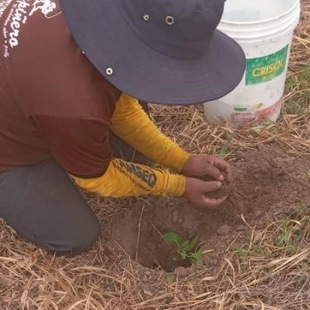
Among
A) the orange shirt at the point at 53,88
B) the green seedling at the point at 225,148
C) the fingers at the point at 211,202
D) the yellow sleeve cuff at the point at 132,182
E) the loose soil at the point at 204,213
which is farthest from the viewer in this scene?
the green seedling at the point at 225,148

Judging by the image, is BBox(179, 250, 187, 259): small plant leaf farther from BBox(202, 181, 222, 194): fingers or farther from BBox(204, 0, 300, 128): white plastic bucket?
BBox(204, 0, 300, 128): white plastic bucket

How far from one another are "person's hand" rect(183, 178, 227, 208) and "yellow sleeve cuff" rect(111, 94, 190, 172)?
0.10 m

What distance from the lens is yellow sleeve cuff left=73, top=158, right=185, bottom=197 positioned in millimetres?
1503

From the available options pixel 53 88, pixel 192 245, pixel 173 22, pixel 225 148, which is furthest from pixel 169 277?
pixel 173 22

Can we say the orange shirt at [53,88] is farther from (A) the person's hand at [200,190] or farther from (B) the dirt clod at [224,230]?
(B) the dirt clod at [224,230]

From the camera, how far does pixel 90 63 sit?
4.21ft

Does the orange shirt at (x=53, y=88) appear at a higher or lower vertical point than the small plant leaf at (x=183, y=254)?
higher

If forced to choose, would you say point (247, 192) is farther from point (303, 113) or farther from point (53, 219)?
point (53, 219)

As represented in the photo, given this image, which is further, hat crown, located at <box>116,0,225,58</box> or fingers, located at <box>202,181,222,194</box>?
fingers, located at <box>202,181,222,194</box>

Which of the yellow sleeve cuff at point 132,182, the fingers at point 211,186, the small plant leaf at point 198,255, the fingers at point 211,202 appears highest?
the yellow sleeve cuff at point 132,182

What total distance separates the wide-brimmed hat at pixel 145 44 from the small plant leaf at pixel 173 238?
58cm

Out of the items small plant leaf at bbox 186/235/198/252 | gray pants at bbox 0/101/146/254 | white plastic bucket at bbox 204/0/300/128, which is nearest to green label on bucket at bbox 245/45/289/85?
white plastic bucket at bbox 204/0/300/128

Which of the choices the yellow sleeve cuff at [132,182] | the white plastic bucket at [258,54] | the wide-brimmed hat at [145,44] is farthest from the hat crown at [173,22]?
the white plastic bucket at [258,54]

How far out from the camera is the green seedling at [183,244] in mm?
1689
